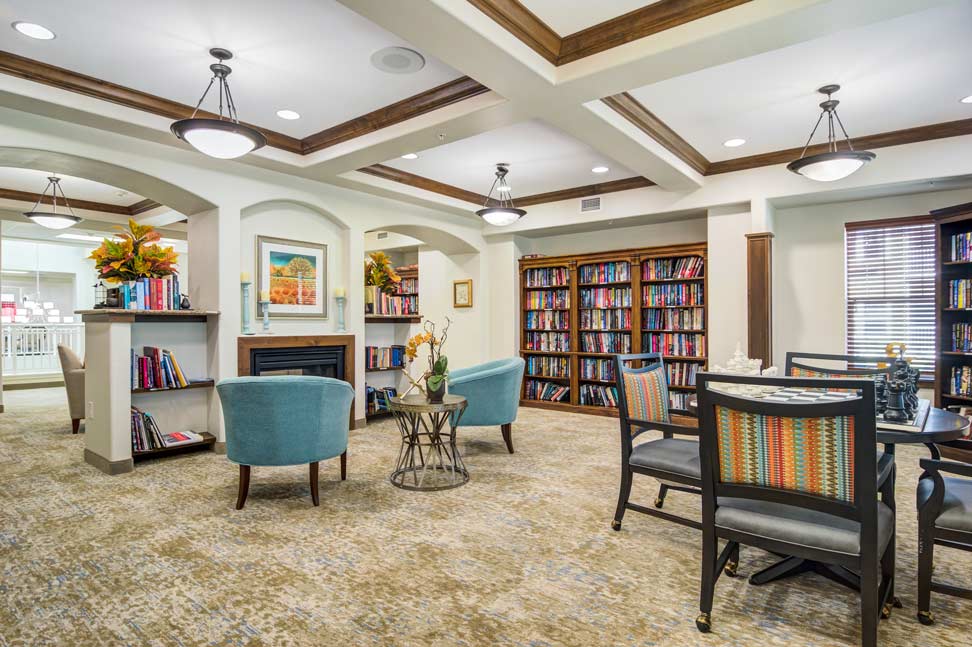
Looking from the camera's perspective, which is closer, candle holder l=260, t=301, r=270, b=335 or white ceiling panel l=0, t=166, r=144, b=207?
candle holder l=260, t=301, r=270, b=335

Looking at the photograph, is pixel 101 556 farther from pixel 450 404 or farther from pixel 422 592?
pixel 450 404

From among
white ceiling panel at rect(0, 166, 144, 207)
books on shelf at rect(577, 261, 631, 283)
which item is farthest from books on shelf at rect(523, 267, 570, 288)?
white ceiling panel at rect(0, 166, 144, 207)

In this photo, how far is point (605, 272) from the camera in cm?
675

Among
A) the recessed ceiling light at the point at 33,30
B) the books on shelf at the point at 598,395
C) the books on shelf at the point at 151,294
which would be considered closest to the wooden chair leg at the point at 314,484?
the books on shelf at the point at 151,294

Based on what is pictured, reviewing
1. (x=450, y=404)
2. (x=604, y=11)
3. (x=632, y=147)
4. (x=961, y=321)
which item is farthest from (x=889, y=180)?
(x=450, y=404)

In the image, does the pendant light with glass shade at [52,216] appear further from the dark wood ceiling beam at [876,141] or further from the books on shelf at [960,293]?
the books on shelf at [960,293]

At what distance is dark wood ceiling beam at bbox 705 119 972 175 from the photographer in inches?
173

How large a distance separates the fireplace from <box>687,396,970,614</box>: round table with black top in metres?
4.31

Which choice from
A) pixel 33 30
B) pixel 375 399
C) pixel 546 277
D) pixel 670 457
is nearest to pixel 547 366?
pixel 546 277

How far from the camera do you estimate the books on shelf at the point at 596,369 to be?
6.76 meters

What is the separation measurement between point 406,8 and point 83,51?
7.36 ft

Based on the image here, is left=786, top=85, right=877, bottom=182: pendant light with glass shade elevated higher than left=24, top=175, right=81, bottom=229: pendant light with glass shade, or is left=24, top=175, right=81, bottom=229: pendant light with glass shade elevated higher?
left=24, top=175, right=81, bottom=229: pendant light with glass shade

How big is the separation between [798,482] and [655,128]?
3373 millimetres

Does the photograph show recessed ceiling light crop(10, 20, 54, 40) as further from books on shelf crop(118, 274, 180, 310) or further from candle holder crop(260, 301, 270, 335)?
candle holder crop(260, 301, 270, 335)
